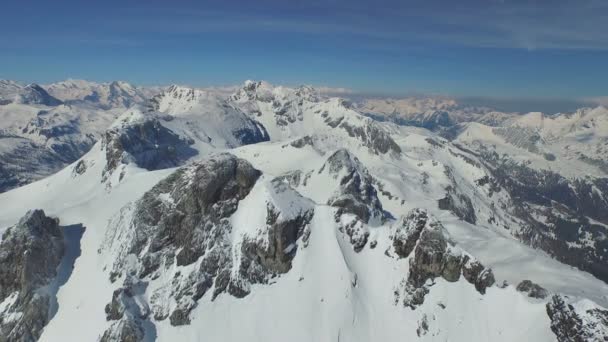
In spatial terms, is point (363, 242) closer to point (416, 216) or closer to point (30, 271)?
point (416, 216)

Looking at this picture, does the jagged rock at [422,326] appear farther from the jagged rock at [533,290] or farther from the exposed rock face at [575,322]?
the exposed rock face at [575,322]

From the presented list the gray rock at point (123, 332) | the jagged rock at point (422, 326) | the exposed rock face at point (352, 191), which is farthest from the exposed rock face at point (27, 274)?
the jagged rock at point (422, 326)

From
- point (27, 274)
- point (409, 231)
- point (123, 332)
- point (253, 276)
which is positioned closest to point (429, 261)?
point (409, 231)

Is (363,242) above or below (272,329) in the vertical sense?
above

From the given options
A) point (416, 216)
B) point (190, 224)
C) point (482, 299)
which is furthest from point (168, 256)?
point (482, 299)

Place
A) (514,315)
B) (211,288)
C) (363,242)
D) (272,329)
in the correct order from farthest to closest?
(363,242) → (211,288) → (272,329) → (514,315)

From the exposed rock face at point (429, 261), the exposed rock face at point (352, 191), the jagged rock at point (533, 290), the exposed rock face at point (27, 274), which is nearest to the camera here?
the jagged rock at point (533, 290)

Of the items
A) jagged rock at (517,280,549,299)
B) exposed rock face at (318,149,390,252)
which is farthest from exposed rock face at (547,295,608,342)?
exposed rock face at (318,149,390,252)

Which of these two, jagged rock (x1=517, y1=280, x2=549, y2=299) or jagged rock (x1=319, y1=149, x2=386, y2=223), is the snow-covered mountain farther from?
jagged rock (x1=319, y1=149, x2=386, y2=223)
